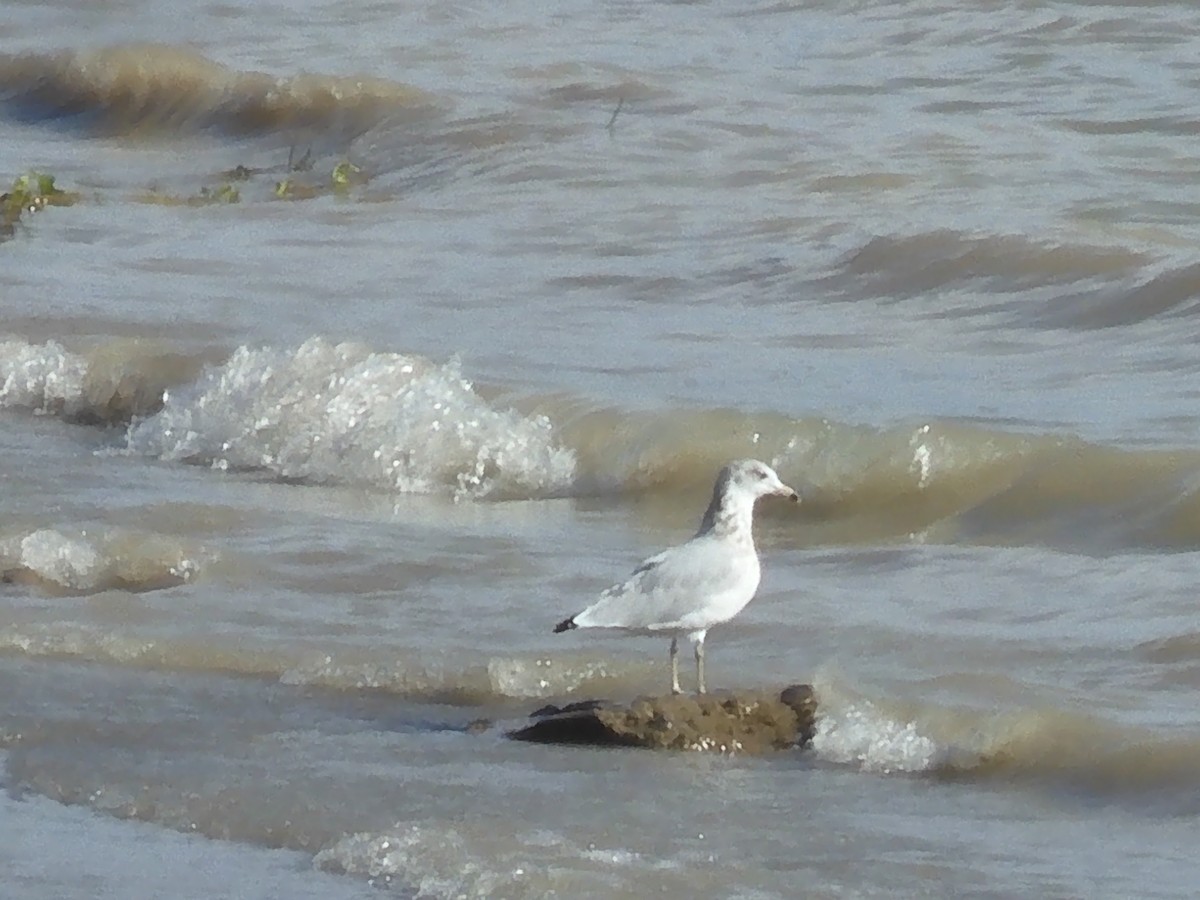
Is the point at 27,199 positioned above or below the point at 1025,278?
below

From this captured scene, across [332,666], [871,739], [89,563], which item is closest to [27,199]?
[89,563]

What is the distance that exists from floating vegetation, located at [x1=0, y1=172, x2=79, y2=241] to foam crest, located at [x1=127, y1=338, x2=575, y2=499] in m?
3.17

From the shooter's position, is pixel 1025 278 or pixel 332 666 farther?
pixel 1025 278

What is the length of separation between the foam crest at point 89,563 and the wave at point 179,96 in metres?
7.99

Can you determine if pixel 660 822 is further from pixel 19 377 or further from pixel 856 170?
pixel 856 170

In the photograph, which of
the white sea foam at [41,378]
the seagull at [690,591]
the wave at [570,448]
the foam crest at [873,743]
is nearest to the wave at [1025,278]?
the wave at [570,448]

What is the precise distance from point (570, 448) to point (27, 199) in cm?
490

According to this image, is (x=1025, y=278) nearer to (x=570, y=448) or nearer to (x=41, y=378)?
(x=570, y=448)

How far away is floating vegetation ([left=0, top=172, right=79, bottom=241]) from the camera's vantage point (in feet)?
40.6

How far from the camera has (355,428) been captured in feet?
29.2

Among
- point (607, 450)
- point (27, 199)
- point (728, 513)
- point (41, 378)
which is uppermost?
point (728, 513)

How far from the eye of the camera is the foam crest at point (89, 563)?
704cm

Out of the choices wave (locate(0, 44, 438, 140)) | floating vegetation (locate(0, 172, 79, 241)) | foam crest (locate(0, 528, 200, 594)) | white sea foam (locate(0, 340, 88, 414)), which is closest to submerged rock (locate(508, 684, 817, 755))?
foam crest (locate(0, 528, 200, 594))

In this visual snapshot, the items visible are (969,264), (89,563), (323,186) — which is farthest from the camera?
(323,186)
